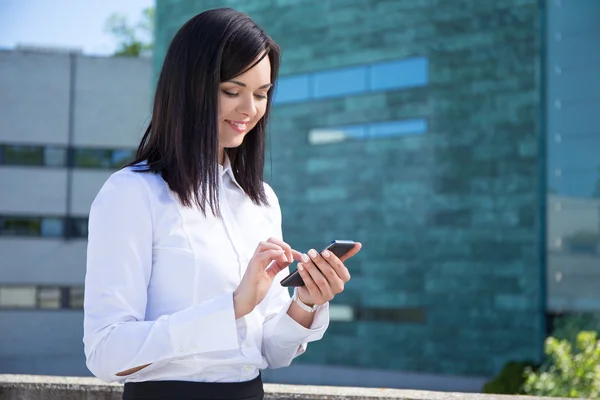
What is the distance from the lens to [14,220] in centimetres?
2836

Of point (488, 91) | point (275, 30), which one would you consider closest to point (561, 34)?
point (488, 91)

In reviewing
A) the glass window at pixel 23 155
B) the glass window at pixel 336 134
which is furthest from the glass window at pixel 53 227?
the glass window at pixel 336 134

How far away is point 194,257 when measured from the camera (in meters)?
1.85

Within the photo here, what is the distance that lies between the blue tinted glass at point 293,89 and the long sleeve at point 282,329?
1778cm

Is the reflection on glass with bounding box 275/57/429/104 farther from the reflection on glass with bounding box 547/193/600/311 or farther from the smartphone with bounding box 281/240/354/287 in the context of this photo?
the smartphone with bounding box 281/240/354/287

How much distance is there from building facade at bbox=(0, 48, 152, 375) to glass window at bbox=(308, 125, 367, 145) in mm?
11029

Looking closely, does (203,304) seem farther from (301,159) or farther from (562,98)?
(301,159)

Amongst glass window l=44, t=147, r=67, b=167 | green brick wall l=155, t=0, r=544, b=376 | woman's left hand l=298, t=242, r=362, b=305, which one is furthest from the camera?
glass window l=44, t=147, r=67, b=167

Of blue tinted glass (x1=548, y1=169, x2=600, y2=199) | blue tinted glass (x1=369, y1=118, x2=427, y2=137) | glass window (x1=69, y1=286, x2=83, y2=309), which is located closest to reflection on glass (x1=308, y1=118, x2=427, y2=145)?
blue tinted glass (x1=369, y1=118, x2=427, y2=137)

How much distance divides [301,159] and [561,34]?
6.62m

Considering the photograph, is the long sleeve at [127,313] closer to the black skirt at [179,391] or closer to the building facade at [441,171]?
the black skirt at [179,391]

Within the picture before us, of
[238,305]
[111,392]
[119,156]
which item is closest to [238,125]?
[238,305]

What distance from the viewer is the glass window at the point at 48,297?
28.2 m

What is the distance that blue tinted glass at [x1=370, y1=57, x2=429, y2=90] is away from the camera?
18.1 meters
